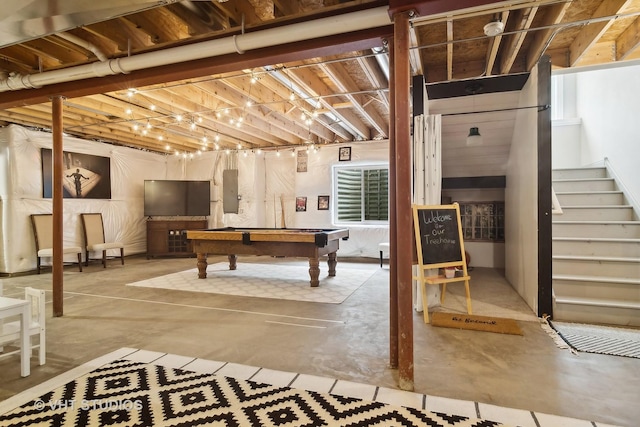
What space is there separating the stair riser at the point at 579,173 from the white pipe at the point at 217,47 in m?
4.19

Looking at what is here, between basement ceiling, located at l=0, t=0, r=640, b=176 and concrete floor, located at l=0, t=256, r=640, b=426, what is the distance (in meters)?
2.55

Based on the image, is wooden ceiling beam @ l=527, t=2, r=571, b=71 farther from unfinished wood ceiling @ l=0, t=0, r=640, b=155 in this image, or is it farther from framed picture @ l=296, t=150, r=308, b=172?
framed picture @ l=296, t=150, r=308, b=172

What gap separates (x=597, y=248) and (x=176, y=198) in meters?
8.41

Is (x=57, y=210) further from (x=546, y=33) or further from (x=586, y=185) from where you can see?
(x=586, y=185)

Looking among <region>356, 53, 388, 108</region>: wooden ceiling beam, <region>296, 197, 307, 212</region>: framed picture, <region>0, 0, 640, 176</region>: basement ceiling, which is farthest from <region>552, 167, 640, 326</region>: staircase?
<region>296, 197, 307, 212</region>: framed picture

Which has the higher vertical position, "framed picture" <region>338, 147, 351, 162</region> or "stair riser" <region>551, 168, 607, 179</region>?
"framed picture" <region>338, 147, 351, 162</region>

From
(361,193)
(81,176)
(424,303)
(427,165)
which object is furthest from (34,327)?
(361,193)

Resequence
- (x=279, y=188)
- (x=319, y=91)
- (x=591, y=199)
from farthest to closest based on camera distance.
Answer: (x=279, y=188), (x=319, y=91), (x=591, y=199)

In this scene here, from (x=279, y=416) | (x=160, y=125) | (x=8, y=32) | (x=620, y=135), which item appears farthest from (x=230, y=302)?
(x=620, y=135)

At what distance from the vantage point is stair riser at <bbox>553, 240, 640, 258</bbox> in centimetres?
380

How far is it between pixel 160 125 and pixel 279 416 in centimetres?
584

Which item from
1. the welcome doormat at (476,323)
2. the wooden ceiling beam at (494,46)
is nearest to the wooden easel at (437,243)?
the welcome doormat at (476,323)

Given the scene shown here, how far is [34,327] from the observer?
2.59 m

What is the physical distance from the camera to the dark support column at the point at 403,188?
228 cm
